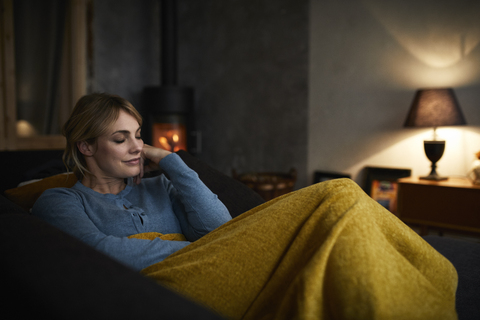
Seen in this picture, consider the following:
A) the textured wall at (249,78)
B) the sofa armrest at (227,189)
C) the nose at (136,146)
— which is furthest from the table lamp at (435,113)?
the nose at (136,146)

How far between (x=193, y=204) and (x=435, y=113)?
1993 millimetres

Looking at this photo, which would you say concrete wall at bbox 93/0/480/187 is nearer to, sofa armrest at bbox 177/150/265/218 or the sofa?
sofa armrest at bbox 177/150/265/218

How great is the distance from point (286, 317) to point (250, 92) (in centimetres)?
338

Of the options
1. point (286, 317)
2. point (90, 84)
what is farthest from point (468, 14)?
point (90, 84)

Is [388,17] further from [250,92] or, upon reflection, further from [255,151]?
[255,151]

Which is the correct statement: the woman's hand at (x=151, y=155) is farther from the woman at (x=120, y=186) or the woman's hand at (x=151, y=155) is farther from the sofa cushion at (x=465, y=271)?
the sofa cushion at (x=465, y=271)

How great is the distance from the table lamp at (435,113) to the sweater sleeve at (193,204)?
6.11 ft

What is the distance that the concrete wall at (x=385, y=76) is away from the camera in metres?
2.54

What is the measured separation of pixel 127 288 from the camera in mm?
467

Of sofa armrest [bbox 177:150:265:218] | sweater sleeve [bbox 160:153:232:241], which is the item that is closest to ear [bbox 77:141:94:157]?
sweater sleeve [bbox 160:153:232:241]

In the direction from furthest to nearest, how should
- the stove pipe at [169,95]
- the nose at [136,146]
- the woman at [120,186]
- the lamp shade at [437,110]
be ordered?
the stove pipe at [169,95] → the lamp shade at [437,110] → the nose at [136,146] → the woman at [120,186]

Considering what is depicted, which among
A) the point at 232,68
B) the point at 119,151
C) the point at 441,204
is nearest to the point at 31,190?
the point at 119,151

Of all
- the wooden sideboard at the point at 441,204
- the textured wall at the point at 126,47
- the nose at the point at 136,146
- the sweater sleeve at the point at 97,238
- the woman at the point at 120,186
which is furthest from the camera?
the textured wall at the point at 126,47

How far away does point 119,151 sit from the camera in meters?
1.13
